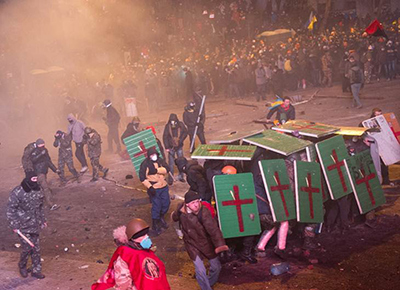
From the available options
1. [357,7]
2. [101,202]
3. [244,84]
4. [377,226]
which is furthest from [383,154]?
[357,7]

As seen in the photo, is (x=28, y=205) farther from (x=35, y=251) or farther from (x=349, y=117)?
(x=349, y=117)

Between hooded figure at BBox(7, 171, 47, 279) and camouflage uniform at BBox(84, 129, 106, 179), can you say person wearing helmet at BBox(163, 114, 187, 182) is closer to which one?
camouflage uniform at BBox(84, 129, 106, 179)

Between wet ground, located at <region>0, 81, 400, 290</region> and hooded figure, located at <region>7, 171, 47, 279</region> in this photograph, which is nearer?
wet ground, located at <region>0, 81, 400, 290</region>

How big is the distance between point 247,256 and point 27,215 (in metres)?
3.46

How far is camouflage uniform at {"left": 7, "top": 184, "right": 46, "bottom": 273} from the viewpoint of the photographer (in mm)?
7562

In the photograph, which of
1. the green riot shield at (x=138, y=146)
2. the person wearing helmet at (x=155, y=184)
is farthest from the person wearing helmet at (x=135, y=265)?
the green riot shield at (x=138, y=146)

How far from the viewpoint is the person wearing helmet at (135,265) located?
481 centimetres

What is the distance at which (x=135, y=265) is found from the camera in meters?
4.82

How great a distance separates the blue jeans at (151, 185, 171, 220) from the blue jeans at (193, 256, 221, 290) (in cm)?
261

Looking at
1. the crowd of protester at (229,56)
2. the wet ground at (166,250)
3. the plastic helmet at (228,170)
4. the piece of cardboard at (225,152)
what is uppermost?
the crowd of protester at (229,56)

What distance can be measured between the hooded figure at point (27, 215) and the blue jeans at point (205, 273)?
2.79m

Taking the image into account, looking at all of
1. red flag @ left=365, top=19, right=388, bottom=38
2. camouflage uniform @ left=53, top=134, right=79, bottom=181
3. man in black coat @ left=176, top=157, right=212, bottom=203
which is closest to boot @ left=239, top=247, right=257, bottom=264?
man in black coat @ left=176, top=157, right=212, bottom=203

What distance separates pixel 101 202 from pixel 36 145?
207 cm

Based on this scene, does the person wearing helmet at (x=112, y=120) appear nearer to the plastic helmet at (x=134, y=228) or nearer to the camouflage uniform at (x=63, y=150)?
the camouflage uniform at (x=63, y=150)
